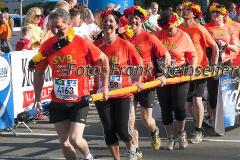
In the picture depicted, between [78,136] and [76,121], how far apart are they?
155 millimetres

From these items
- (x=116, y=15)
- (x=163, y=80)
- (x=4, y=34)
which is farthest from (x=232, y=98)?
(x=4, y=34)

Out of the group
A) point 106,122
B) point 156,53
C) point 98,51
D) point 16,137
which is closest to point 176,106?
point 156,53

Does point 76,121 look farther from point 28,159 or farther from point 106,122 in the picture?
point 28,159

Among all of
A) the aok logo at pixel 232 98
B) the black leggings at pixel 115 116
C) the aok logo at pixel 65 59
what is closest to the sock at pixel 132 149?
the black leggings at pixel 115 116

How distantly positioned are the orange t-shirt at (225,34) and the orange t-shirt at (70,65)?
3.78 meters

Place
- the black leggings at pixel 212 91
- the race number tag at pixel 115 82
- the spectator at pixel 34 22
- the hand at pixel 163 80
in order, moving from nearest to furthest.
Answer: the race number tag at pixel 115 82, the hand at pixel 163 80, the black leggings at pixel 212 91, the spectator at pixel 34 22

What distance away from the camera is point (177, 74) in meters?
7.76

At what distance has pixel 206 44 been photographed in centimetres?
848

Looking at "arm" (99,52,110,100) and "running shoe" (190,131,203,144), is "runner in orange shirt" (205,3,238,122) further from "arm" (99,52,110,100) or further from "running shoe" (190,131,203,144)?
"arm" (99,52,110,100)

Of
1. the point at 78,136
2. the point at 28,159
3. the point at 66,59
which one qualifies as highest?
the point at 66,59

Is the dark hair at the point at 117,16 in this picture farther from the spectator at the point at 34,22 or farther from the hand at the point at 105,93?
the spectator at the point at 34,22

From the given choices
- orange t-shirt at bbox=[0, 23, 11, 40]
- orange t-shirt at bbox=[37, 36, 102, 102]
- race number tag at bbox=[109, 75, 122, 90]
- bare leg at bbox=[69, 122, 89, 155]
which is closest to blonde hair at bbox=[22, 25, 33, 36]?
race number tag at bbox=[109, 75, 122, 90]

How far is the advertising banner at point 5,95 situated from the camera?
30.5 feet

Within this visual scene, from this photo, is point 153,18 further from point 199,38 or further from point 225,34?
point 199,38
